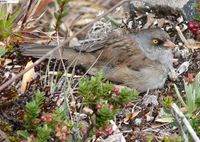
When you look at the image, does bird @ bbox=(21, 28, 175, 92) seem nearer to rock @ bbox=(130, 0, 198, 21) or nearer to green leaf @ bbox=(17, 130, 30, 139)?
rock @ bbox=(130, 0, 198, 21)

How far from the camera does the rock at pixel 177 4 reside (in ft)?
21.3

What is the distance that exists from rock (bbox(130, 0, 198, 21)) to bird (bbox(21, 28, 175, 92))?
39 centimetres

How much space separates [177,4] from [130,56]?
2.54 ft

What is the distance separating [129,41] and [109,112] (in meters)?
2.42

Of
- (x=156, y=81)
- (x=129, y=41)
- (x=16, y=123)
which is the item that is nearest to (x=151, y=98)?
(x=156, y=81)

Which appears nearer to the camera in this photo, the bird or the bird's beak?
the bird

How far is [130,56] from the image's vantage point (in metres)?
6.14

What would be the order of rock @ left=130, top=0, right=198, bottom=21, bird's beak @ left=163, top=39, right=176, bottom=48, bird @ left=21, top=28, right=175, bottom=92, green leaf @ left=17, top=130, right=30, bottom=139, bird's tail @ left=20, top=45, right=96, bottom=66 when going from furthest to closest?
rock @ left=130, top=0, right=198, bottom=21, bird's beak @ left=163, top=39, right=176, bottom=48, bird @ left=21, top=28, right=175, bottom=92, bird's tail @ left=20, top=45, right=96, bottom=66, green leaf @ left=17, top=130, right=30, bottom=139

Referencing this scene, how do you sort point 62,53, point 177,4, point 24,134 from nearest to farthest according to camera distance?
point 24,134 → point 62,53 → point 177,4

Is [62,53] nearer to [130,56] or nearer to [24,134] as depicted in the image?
[130,56]

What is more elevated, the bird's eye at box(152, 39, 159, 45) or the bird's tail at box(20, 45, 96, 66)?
the bird's eye at box(152, 39, 159, 45)

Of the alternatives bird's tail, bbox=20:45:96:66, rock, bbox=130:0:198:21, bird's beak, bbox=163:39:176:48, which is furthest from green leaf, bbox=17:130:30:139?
rock, bbox=130:0:198:21

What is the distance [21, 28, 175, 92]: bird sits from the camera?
5906mm

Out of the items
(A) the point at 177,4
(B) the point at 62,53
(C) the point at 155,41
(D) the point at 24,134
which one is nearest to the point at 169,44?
(C) the point at 155,41
